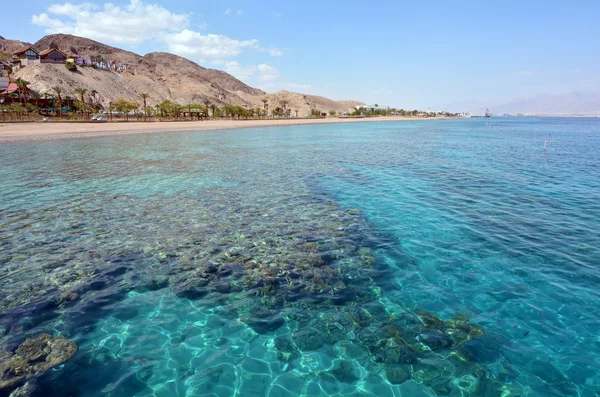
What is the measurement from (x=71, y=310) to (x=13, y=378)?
2187 millimetres

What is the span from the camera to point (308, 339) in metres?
6.55

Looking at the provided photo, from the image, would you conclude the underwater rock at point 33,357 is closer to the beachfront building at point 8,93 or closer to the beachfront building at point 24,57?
the beachfront building at point 8,93

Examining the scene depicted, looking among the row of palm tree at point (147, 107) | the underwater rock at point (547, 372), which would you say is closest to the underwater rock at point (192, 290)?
the underwater rock at point (547, 372)

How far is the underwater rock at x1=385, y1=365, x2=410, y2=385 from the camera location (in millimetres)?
5531

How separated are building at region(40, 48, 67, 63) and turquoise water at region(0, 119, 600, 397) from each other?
170 meters

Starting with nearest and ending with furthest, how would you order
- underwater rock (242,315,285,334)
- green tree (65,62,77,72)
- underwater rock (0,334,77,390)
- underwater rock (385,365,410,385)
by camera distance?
underwater rock (0,334,77,390), underwater rock (385,365,410,385), underwater rock (242,315,285,334), green tree (65,62,77,72)

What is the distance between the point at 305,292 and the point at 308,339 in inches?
68.6

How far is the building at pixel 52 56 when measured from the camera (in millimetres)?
143750

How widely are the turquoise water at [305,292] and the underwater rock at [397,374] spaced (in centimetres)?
3

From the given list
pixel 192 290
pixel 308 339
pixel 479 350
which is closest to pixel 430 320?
pixel 479 350

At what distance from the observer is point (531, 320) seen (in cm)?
730

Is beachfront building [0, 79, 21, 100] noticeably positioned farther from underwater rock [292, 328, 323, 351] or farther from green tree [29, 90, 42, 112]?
underwater rock [292, 328, 323, 351]

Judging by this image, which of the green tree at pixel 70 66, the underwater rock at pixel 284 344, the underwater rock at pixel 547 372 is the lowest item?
the underwater rock at pixel 547 372

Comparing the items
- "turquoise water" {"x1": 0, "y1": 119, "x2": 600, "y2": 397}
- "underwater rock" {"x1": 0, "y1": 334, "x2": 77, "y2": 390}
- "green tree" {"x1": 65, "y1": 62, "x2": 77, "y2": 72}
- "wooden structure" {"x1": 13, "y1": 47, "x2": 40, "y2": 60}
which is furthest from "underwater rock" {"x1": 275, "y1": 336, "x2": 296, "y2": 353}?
"wooden structure" {"x1": 13, "y1": 47, "x2": 40, "y2": 60}
